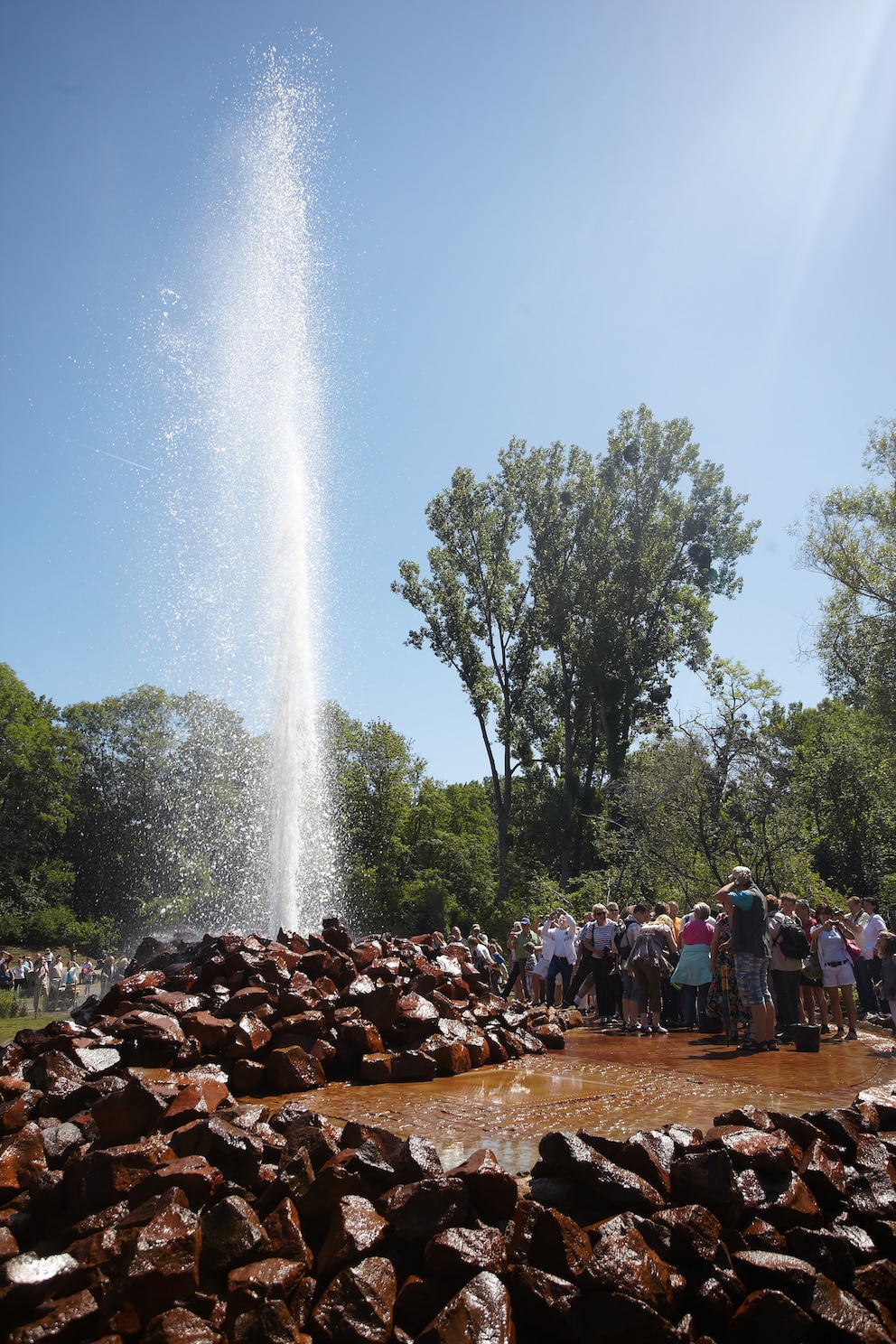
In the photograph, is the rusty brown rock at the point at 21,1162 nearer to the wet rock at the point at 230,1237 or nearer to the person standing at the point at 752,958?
the wet rock at the point at 230,1237

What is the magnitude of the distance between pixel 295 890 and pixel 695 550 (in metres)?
A: 24.7

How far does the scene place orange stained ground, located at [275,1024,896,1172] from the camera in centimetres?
527

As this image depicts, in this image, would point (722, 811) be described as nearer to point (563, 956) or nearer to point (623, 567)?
point (563, 956)

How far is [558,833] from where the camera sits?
35.9 m

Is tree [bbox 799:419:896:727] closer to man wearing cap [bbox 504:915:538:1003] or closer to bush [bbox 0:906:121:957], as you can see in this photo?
man wearing cap [bbox 504:915:538:1003]

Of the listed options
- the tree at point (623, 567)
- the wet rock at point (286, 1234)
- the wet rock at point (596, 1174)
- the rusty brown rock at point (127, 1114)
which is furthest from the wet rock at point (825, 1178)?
the tree at point (623, 567)

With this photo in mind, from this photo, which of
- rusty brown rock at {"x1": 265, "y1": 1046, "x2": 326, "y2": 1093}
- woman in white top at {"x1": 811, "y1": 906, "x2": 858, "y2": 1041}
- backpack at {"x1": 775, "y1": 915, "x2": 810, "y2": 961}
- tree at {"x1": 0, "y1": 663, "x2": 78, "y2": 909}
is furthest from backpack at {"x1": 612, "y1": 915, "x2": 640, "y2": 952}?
tree at {"x1": 0, "y1": 663, "x2": 78, "y2": 909}

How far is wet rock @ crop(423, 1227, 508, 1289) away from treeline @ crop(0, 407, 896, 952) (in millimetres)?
14106

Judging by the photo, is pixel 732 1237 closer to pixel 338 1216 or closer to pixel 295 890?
pixel 338 1216

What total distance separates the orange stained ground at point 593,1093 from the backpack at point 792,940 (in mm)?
1163

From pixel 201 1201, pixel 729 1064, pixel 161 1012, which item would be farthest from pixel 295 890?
pixel 201 1201

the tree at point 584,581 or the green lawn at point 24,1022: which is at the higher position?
the tree at point 584,581

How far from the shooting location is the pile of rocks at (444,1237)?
3205 millimetres

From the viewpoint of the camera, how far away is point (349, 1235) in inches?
140
